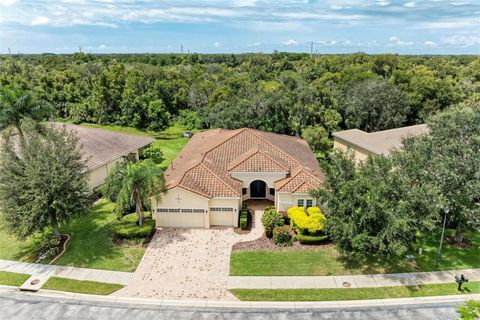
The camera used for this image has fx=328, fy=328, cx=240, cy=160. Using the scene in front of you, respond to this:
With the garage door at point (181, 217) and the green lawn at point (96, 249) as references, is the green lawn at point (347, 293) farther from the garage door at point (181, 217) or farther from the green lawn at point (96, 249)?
the garage door at point (181, 217)

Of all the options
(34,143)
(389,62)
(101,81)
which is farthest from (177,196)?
(389,62)

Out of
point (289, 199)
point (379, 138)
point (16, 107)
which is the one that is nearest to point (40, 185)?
point (16, 107)

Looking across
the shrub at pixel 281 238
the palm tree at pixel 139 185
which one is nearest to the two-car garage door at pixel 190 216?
the palm tree at pixel 139 185

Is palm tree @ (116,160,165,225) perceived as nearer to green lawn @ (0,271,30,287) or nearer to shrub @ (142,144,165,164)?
green lawn @ (0,271,30,287)

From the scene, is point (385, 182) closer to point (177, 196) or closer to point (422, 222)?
point (422, 222)

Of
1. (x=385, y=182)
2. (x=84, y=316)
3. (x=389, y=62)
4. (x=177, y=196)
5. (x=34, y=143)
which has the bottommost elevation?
(x=84, y=316)
